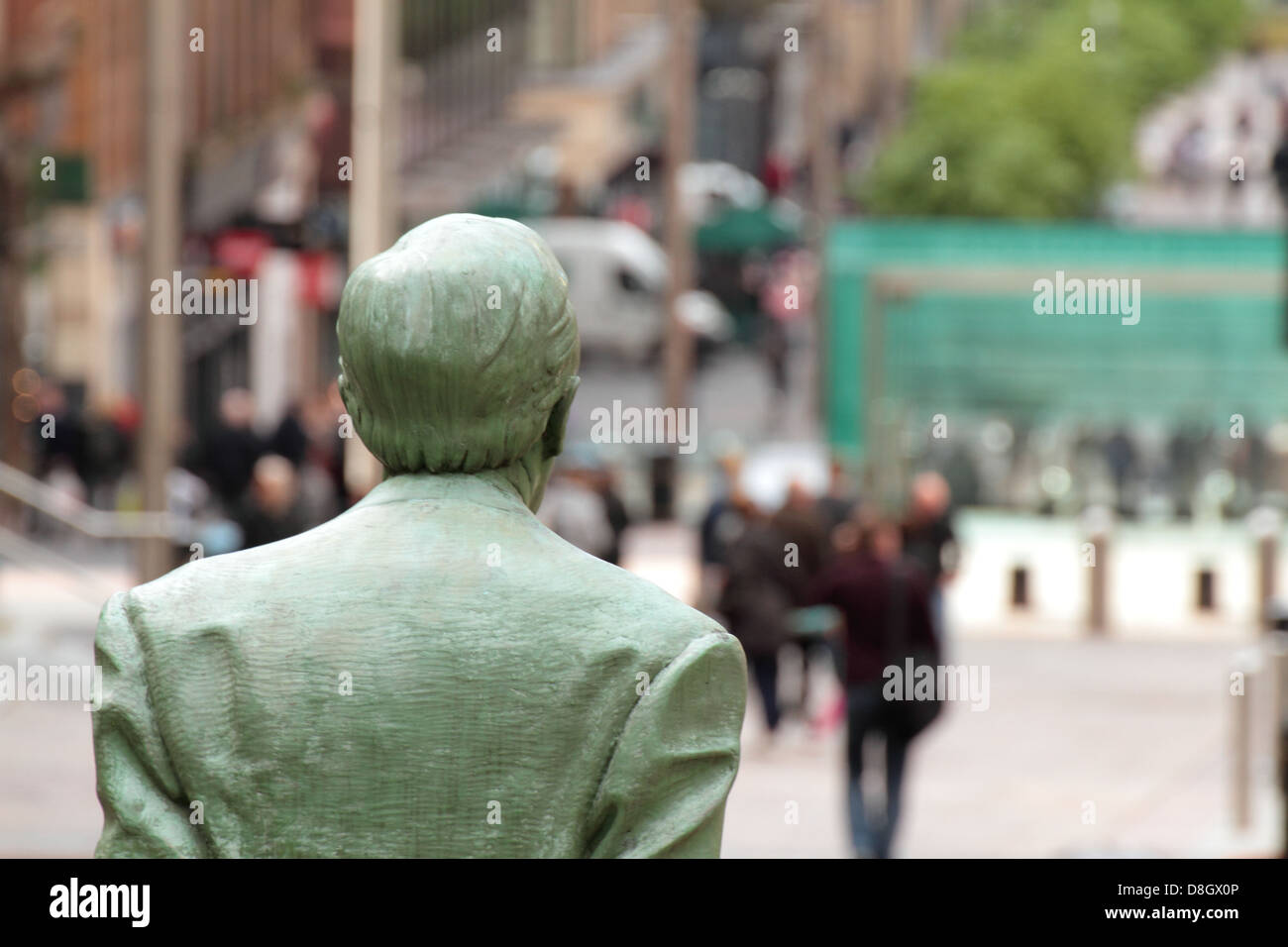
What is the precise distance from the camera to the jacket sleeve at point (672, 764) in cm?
280

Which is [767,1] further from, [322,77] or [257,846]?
[257,846]

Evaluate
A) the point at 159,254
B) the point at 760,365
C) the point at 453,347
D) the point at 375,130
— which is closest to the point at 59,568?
the point at 159,254

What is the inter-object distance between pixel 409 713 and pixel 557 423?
0.40 metres

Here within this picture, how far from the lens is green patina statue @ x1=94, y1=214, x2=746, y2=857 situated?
279cm

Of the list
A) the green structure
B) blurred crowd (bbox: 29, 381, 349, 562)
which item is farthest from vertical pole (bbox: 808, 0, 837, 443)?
blurred crowd (bbox: 29, 381, 349, 562)

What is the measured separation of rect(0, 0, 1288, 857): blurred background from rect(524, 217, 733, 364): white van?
0.08m

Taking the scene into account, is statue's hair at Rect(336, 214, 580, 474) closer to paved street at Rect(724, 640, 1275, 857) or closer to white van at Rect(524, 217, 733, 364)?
paved street at Rect(724, 640, 1275, 857)

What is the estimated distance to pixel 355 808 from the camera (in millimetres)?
2789

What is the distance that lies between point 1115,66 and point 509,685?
67152 mm

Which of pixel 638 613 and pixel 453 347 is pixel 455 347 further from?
pixel 638 613

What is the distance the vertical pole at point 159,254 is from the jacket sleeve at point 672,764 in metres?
13.2

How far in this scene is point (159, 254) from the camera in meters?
16.2

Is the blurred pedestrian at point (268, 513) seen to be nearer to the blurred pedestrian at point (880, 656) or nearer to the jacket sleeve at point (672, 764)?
→ the blurred pedestrian at point (880, 656)

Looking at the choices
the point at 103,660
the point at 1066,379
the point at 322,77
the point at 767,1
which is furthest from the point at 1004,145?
the point at 103,660
